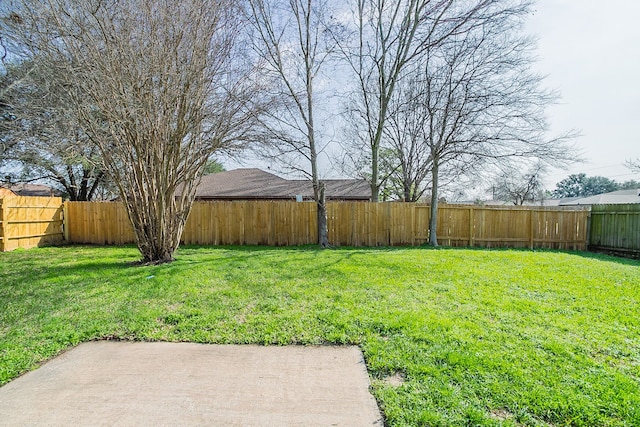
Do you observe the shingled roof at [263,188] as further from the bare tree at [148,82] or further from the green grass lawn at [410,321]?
the green grass lawn at [410,321]

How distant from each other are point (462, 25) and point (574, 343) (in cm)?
1021

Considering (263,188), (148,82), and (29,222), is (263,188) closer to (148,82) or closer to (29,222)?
(29,222)

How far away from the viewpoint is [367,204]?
1083 cm

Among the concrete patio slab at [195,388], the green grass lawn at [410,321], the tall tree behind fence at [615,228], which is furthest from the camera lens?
the tall tree behind fence at [615,228]

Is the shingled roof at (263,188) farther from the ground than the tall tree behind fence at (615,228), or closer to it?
farther from the ground

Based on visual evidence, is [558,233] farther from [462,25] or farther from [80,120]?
[80,120]

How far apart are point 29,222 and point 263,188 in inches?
367

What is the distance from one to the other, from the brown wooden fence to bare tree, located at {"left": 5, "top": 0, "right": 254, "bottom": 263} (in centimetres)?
562

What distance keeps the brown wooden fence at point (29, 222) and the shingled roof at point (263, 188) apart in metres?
5.57

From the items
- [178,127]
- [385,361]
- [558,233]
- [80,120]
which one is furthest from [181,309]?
[558,233]

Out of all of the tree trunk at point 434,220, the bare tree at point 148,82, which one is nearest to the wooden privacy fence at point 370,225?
the tree trunk at point 434,220

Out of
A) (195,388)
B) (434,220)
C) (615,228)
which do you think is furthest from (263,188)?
(195,388)

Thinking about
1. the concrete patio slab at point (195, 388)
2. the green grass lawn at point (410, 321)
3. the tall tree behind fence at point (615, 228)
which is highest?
the tall tree behind fence at point (615, 228)

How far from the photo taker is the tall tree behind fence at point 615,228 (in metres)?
9.66
